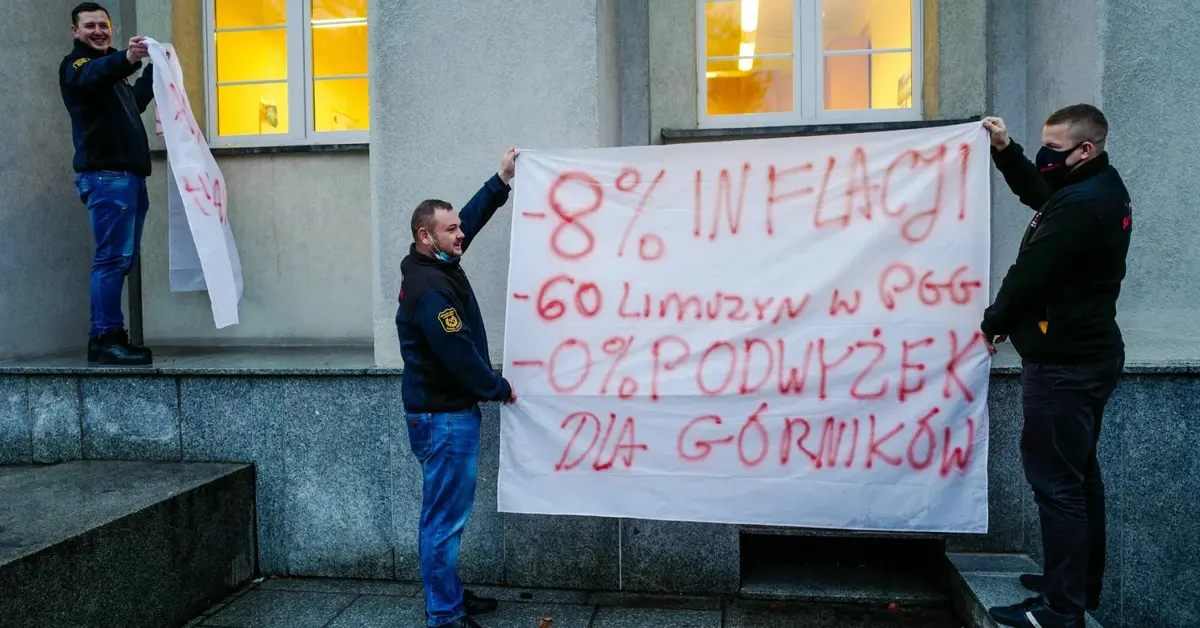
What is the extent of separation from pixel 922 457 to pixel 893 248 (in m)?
0.95

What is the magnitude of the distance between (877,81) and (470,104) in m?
2.97

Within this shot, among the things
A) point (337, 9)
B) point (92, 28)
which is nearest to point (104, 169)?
point (92, 28)

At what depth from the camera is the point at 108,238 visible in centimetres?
486

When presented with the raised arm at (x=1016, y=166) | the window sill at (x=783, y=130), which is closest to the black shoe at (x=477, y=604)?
the raised arm at (x=1016, y=166)

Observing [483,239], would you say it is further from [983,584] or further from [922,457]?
[983,584]

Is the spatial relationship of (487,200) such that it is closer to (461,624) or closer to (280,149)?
(461,624)

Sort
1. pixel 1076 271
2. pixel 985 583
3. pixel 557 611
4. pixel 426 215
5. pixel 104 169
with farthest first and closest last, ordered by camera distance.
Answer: pixel 104 169, pixel 557 611, pixel 985 583, pixel 426 215, pixel 1076 271

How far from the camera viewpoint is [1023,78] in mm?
5195

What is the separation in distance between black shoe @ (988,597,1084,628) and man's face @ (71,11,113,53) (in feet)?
18.6

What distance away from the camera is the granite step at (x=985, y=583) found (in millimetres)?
3391

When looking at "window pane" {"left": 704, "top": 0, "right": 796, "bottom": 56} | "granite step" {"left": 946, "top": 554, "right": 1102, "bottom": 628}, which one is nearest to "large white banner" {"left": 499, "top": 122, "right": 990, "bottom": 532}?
"granite step" {"left": 946, "top": 554, "right": 1102, "bottom": 628}

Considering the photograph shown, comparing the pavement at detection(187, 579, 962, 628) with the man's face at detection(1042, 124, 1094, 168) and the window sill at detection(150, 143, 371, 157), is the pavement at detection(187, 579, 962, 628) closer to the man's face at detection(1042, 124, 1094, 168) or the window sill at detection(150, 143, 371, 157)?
the man's face at detection(1042, 124, 1094, 168)

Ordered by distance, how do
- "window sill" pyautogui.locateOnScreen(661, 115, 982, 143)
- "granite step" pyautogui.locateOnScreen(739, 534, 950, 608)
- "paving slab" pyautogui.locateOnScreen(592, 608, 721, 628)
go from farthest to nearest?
"window sill" pyautogui.locateOnScreen(661, 115, 982, 143), "granite step" pyautogui.locateOnScreen(739, 534, 950, 608), "paving slab" pyautogui.locateOnScreen(592, 608, 721, 628)

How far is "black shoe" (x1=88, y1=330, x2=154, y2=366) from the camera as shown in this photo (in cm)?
475
